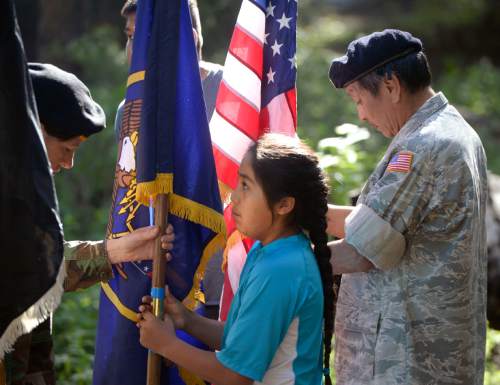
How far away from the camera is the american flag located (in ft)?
11.3

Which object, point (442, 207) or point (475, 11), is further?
point (475, 11)

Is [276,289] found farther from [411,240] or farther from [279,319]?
[411,240]

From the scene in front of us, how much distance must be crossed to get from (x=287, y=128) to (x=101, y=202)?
590cm

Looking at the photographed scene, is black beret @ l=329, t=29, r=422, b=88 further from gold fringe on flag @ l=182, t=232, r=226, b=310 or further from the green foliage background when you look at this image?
the green foliage background

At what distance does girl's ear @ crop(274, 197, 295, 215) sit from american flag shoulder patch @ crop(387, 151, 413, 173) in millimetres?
484

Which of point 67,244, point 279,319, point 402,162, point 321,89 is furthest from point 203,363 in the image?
point 321,89

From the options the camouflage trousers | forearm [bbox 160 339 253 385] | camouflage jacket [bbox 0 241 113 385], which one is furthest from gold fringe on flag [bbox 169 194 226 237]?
the camouflage trousers

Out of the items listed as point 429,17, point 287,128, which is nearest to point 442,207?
point 287,128

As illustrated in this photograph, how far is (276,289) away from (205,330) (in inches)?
20.9

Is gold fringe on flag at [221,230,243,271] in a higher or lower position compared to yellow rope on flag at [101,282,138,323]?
higher

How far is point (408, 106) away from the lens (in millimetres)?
3160

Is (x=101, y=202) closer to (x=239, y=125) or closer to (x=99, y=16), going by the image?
(x=99, y=16)

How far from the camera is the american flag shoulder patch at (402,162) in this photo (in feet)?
9.77

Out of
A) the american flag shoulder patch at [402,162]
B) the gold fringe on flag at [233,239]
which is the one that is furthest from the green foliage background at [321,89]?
the american flag shoulder patch at [402,162]
